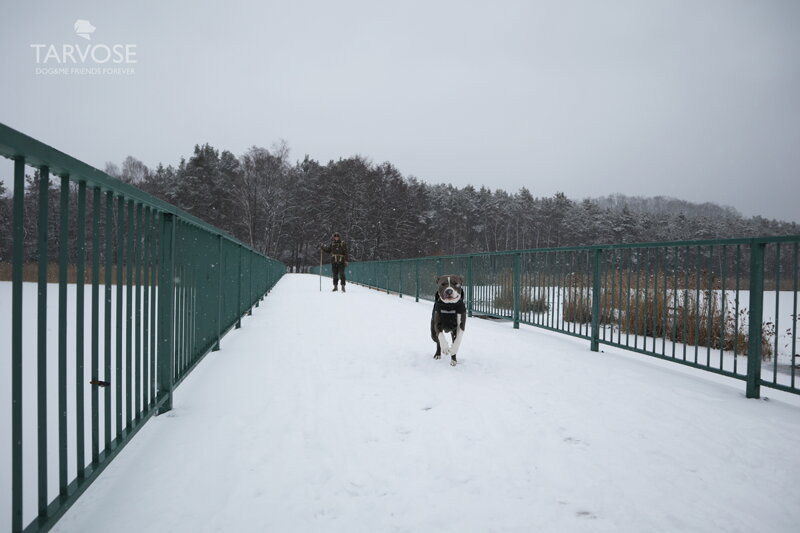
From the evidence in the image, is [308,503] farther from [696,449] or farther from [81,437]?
[696,449]

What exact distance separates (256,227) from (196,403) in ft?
141

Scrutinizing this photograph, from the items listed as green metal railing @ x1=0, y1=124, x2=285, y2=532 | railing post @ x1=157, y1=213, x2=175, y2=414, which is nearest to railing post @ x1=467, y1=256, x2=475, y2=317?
green metal railing @ x1=0, y1=124, x2=285, y2=532

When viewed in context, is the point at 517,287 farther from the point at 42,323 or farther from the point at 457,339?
the point at 42,323

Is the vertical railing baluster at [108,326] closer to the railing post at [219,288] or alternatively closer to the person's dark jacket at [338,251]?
the railing post at [219,288]

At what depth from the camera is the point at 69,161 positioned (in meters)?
1.65

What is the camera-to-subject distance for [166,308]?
296 centimetres

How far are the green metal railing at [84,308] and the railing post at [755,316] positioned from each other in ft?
14.3

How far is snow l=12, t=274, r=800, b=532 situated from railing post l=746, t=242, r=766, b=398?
16 centimetres

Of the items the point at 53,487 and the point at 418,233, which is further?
the point at 418,233

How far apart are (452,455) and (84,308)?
216 cm

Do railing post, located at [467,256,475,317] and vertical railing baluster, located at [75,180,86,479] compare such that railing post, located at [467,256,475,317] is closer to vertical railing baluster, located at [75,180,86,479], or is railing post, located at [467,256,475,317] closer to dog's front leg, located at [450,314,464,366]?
dog's front leg, located at [450,314,464,366]

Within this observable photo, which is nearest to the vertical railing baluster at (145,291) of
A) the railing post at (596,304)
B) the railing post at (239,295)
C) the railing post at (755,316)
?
the railing post at (239,295)

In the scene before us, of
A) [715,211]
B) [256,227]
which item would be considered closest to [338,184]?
[256,227]

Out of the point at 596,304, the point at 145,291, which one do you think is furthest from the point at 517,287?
the point at 145,291
